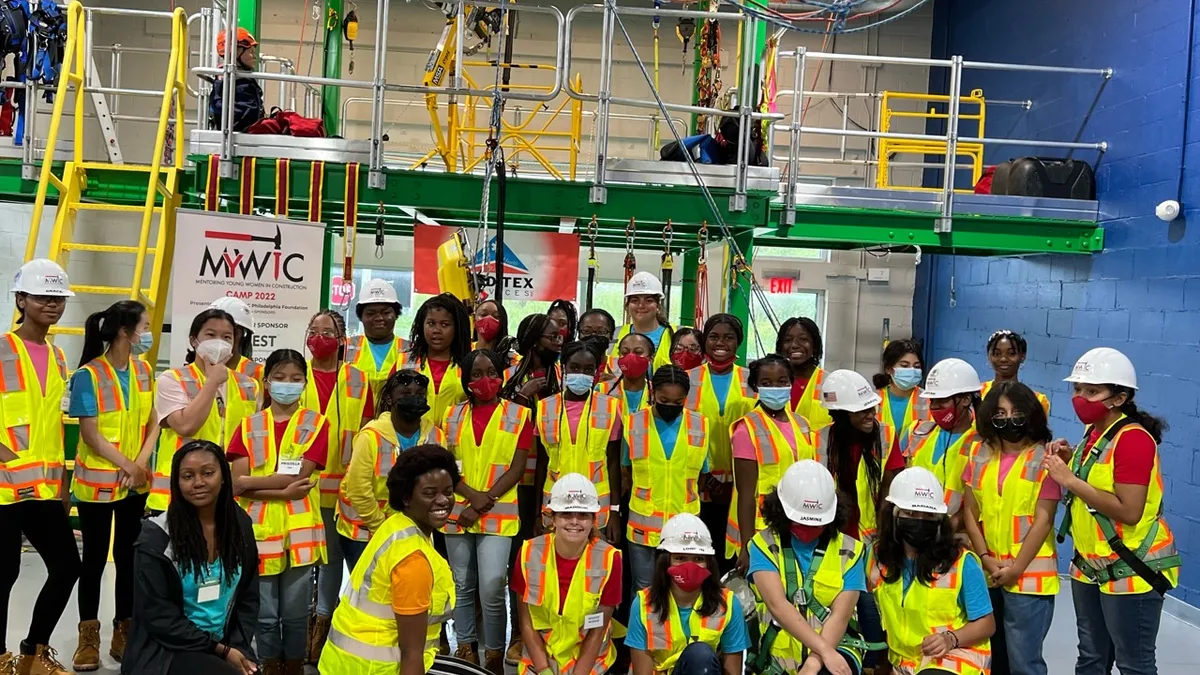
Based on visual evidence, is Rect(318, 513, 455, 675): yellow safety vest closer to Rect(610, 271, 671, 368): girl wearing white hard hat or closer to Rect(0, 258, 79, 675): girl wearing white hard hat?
Rect(0, 258, 79, 675): girl wearing white hard hat

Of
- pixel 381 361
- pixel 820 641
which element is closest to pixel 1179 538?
pixel 820 641

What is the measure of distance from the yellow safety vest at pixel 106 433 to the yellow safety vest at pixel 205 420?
0.15 meters

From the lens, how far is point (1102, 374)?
409 centimetres

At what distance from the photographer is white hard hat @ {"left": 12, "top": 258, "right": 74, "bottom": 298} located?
4328 mm

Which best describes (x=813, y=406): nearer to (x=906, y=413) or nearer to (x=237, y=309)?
(x=906, y=413)

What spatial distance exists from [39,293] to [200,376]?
72 cm

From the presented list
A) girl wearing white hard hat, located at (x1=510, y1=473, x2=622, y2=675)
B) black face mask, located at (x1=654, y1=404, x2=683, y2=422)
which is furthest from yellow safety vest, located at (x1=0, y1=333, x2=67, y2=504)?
black face mask, located at (x1=654, y1=404, x2=683, y2=422)

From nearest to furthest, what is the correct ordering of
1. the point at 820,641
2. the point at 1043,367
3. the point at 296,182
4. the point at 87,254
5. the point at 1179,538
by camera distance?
the point at 820,641
the point at 296,182
the point at 1179,538
the point at 1043,367
the point at 87,254

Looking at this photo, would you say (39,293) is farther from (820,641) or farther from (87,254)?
(87,254)

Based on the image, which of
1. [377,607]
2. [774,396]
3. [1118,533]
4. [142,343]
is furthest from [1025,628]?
[142,343]

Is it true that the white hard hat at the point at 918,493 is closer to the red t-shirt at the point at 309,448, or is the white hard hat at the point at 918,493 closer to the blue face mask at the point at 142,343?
the red t-shirt at the point at 309,448

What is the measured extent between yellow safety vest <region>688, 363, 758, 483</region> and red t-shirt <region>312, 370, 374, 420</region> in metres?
1.49

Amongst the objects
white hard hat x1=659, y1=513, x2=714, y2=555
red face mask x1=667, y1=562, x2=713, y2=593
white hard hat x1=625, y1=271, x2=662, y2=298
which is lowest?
red face mask x1=667, y1=562, x2=713, y2=593

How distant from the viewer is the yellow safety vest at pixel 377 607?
11.0ft
